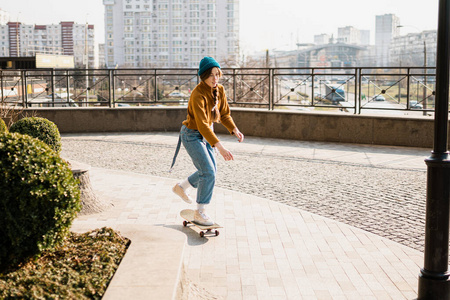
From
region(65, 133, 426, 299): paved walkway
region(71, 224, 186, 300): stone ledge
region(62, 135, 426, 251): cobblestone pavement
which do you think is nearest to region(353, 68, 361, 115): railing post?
region(62, 135, 426, 251): cobblestone pavement

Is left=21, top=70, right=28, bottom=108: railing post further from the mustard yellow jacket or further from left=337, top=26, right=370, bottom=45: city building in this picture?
left=337, top=26, right=370, bottom=45: city building

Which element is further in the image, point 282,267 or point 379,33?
point 379,33

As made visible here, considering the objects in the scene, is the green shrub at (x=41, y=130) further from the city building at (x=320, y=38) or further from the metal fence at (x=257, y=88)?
the city building at (x=320, y=38)

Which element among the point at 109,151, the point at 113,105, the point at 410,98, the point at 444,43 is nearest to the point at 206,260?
the point at 444,43

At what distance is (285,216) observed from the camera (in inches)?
278

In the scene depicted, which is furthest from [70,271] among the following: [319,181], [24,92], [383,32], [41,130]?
[383,32]

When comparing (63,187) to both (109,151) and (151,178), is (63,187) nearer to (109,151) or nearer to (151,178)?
(151,178)

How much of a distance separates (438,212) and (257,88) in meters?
12.3

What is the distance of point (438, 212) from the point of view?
4371 mm

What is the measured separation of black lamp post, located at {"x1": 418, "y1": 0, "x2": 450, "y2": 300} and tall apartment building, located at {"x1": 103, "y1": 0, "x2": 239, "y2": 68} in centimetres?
18869

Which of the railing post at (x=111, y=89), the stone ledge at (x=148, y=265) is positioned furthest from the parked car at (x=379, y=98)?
the stone ledge at (x=148, y=265)

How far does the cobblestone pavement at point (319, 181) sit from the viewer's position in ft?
23.1

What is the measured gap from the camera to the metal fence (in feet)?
46.3

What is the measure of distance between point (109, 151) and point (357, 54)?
126 meters
